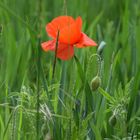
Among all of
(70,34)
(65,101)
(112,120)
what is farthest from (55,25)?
(112,120)

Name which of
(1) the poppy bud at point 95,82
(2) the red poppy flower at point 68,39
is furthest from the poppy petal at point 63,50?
(1) the poppy bud at point 95,82

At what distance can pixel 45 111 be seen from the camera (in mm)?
1613

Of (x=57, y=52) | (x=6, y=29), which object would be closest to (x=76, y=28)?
(x=57, y=52)

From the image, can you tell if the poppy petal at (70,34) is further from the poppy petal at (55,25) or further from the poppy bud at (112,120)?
the poppy bud at (112,120)

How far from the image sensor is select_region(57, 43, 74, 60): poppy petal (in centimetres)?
179

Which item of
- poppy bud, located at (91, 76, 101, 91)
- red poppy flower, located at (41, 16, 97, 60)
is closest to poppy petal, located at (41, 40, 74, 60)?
red poppy flower, located at (41, 16, 97, 60)

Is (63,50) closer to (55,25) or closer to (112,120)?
(55,25)

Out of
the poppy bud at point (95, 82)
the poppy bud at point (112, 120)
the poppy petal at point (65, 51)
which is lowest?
the poppy bud at point (112, 120)

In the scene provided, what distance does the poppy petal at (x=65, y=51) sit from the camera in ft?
5.88

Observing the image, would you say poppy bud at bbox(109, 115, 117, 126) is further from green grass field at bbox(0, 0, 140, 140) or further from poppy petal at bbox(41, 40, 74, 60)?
poppy petal at bbox(41, 40, 74, 60)

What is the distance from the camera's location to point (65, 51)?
1799 millimetres

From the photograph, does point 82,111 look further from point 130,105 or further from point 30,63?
point 30,63

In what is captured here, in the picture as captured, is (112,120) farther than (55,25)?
No

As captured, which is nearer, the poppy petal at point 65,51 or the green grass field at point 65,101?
the green grass field at point 65,101
